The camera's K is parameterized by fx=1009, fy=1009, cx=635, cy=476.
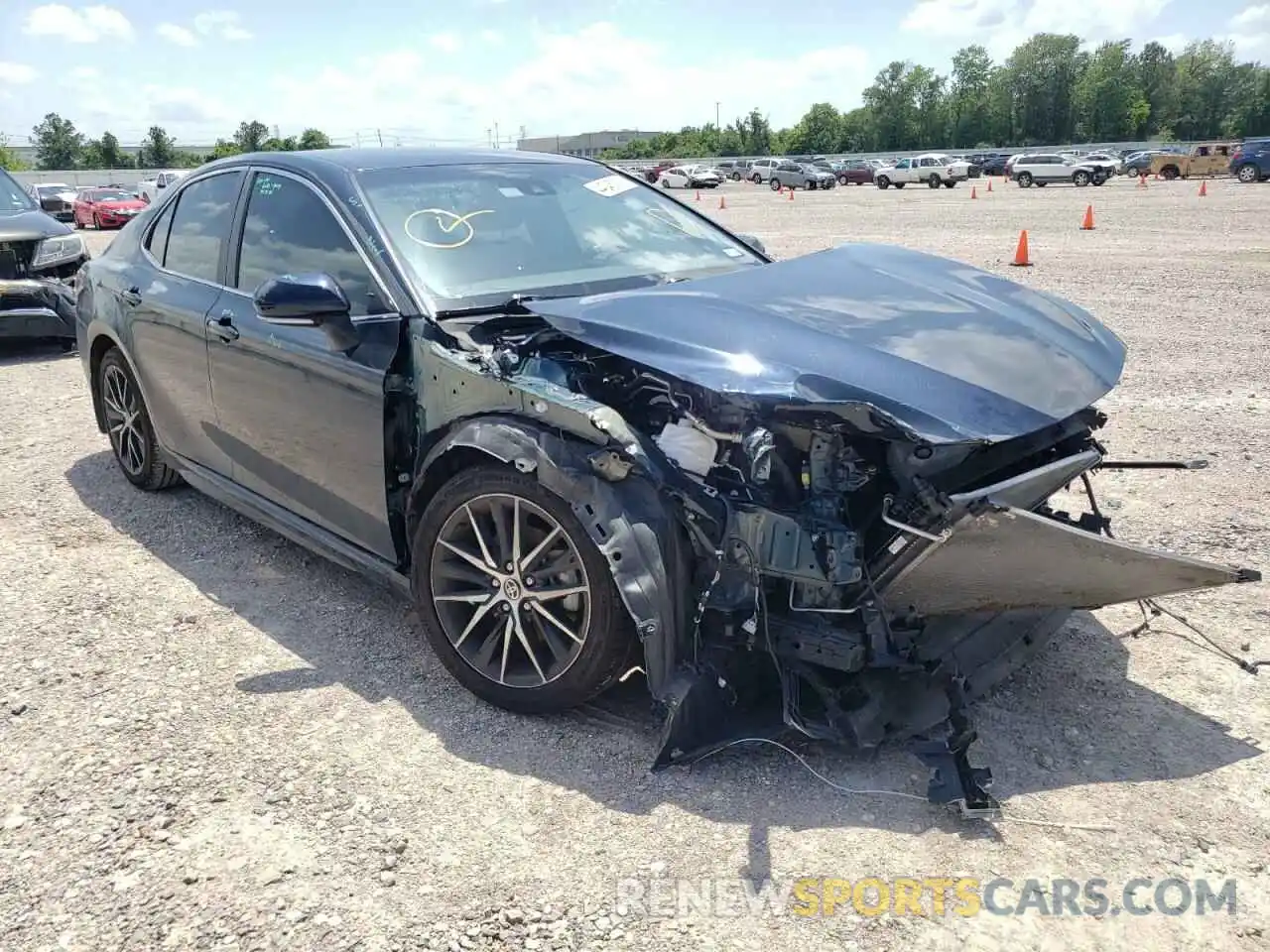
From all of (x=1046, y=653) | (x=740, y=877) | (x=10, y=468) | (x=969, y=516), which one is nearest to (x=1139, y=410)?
(x=1046, y=653)

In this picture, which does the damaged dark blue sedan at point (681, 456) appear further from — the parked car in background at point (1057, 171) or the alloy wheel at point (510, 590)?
the parked car in background at point (1057, 171)

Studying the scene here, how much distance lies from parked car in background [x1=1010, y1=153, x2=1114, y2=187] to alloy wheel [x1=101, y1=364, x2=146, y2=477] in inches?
1778

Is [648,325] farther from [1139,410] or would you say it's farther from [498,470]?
[1139,410]

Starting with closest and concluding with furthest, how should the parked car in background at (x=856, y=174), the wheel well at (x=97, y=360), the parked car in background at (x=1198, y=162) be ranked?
the wheel well at (x=97, y=360)
the parked car in background at (x=1198, y=162)
the parked car in background at (x=856, y=174)

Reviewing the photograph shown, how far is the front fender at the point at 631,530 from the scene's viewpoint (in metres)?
2.77

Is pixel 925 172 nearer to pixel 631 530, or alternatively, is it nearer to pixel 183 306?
pixel 183 306

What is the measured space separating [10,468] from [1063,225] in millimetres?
20960

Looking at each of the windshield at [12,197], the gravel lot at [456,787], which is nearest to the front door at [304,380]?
the gravel lot at [456,787]

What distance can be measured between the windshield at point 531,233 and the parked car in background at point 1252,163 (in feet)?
147

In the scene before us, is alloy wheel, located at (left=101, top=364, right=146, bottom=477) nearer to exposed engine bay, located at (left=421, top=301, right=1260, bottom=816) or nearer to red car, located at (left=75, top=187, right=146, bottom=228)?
exposed engine bay, located at (left=421, top=301, right=1260, bottom=816)

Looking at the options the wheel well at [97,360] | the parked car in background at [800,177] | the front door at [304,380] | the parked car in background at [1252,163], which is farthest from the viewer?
the parked car in background at [800,177]

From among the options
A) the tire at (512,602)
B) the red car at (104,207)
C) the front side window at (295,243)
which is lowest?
the tire at (512,602)

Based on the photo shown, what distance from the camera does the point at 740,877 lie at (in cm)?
252

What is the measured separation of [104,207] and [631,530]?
30.1 meters
